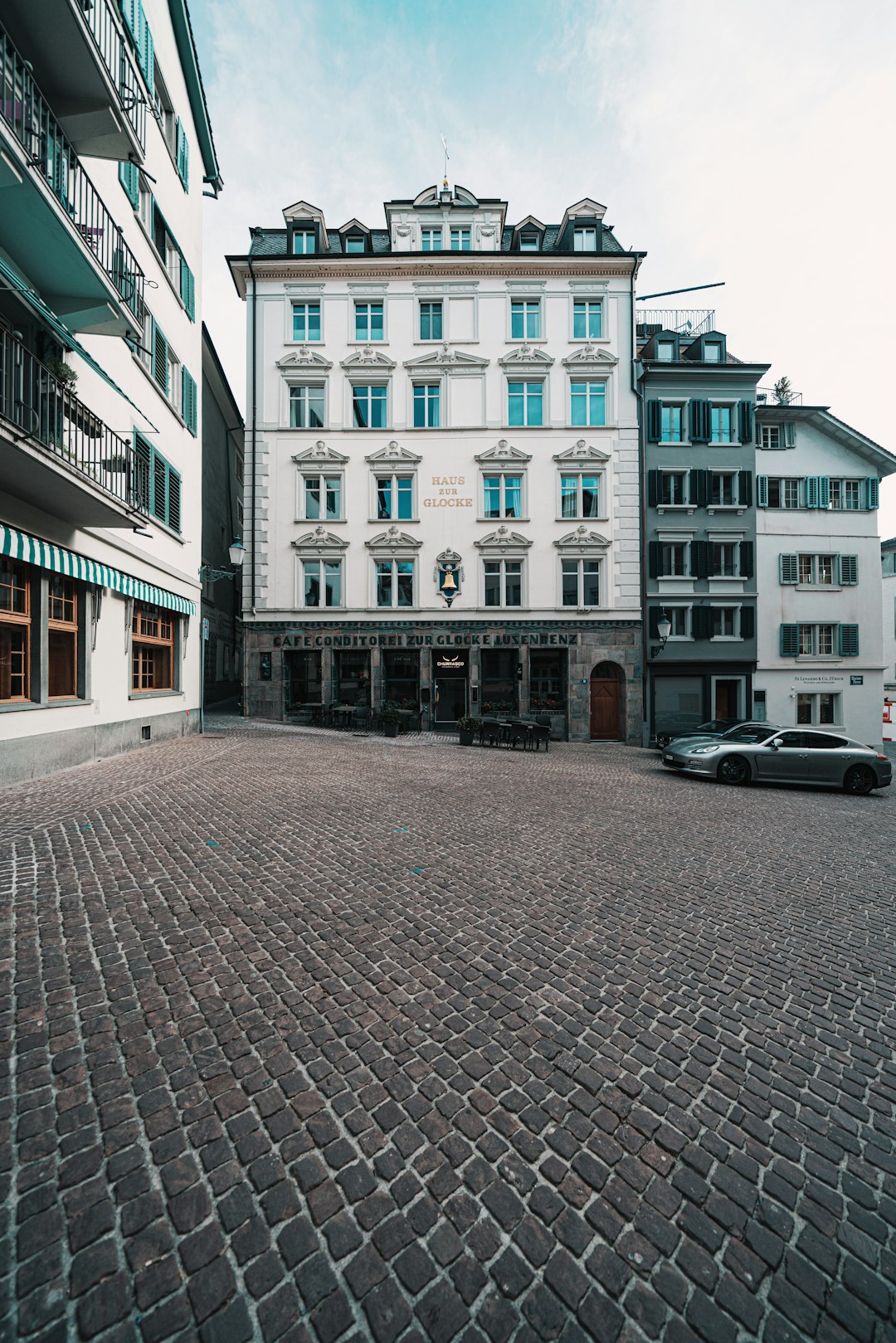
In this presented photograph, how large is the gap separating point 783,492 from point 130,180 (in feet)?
81.3

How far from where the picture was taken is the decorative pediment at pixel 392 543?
21.6 meters

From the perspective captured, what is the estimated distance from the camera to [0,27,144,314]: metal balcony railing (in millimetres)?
7191

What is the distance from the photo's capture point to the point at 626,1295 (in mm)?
1878

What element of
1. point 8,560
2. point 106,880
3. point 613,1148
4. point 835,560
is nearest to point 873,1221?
point 613,1148

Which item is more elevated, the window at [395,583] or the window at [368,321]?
the window at [368,321]

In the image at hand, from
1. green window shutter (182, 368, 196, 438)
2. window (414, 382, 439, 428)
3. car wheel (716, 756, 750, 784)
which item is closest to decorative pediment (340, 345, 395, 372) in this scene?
window (414, 382, 439, 428)

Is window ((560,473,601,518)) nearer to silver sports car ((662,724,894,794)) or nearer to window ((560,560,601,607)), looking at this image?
window ((560,560,601,607))

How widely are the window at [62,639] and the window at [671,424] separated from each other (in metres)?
22.1

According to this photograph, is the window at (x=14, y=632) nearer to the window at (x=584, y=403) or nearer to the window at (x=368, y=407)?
the window at (x=368, y=407)

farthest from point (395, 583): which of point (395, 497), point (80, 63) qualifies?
point (80, 63)

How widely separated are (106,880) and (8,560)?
6.84m

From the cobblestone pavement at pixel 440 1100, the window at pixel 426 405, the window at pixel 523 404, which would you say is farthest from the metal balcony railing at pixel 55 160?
the window at pixel 523 404

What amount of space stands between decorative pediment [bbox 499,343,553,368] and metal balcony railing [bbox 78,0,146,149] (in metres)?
13.3

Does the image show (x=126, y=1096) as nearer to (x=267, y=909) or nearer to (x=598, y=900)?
(x=267, y=909)
